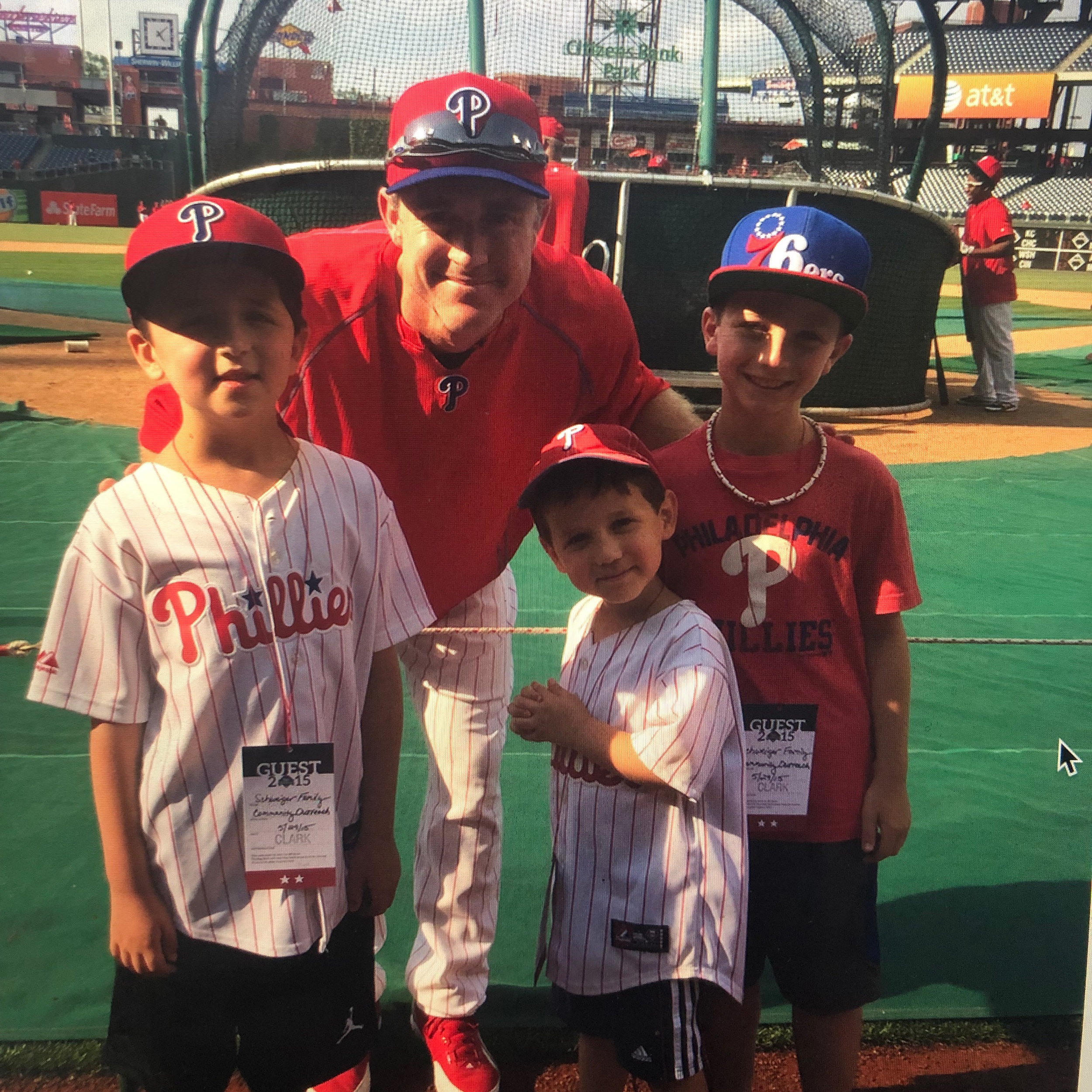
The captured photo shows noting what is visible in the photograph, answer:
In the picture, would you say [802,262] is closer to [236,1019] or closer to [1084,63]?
[236,1019]

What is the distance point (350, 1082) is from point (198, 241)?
1.39 meters

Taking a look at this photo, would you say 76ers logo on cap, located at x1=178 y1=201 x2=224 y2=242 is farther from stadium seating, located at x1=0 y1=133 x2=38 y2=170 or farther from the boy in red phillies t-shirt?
stadium seating, located at x1=0 y1=133 x2=38 y2=170

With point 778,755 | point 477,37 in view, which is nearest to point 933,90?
point 477,37

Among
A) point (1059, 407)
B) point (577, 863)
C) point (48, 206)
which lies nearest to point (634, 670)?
point (577, 863)

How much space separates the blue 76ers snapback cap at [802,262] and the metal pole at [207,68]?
4.77ft

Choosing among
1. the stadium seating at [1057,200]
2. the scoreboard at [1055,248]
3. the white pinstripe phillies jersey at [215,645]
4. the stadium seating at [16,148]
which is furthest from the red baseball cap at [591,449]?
the scoreboard at [1055,248]

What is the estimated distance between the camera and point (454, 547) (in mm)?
1741

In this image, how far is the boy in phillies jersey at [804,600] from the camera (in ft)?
4.61

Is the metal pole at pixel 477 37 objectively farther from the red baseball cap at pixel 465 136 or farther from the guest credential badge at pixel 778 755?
the guest credential badge at pixel 778 755

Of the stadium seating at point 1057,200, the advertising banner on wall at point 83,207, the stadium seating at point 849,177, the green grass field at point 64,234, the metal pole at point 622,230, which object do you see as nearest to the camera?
the metal pole at point 622,230

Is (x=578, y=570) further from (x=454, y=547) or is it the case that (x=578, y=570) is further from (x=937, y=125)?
(x=937, y=125)

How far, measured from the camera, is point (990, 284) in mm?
7816

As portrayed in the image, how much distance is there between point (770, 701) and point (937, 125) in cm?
457

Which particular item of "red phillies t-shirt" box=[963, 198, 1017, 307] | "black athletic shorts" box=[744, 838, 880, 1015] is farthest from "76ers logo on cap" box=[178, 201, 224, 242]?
"red phillies t-shirt" box=[963, 198, 1017, 307]
